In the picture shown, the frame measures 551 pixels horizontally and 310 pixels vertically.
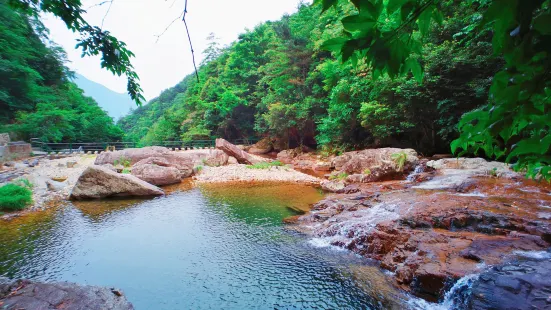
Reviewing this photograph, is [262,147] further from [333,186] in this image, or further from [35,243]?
[35,243]

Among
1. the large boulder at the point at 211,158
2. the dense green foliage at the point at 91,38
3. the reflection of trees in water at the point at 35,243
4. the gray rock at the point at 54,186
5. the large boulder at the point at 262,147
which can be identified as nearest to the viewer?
the dense green foliage at the point at 91,38

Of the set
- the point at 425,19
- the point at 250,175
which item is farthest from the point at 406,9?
the point at 250,175

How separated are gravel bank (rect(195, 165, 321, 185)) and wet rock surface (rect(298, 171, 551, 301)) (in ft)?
15.0

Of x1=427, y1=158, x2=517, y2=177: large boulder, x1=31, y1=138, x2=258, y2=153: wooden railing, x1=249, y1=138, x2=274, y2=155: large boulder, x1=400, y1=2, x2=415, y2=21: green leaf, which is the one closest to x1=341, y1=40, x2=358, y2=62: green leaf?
x1=400, y1=2, x2=415, y2=21: green leaf

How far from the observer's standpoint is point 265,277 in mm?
4414

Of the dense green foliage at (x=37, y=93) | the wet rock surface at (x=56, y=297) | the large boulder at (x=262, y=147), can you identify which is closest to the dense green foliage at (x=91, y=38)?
the wet rock surface at (x=56, y=297)

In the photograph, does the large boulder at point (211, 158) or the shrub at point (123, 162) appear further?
the large boulder at point (211, 158)

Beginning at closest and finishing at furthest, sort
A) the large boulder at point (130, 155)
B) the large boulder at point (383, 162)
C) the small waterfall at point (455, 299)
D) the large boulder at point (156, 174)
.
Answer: the small waterfall at point (455, 299) < the large boulder at point (383, 162) < the large boulder at point (156, 174) < the large boulder at point (130, 155)

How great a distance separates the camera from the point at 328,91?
18484 mm

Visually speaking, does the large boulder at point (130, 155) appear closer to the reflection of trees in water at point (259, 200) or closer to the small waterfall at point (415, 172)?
the reflection of trees in water at point (259, 200)

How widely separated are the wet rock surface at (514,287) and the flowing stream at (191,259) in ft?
3.52

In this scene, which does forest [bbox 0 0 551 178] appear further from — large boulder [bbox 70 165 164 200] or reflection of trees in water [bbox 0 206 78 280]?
large boulder [bbox 70 165 164 200]

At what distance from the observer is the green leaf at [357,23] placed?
792mm

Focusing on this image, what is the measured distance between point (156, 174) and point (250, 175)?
4.39 m
